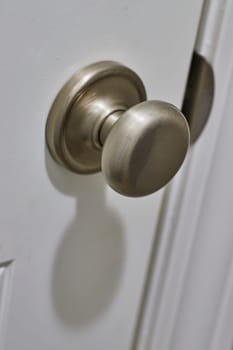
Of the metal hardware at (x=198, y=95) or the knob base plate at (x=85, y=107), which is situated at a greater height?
the metal hardware at (x=198, y=95)

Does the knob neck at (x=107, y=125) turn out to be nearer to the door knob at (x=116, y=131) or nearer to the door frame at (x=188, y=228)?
the door knob at (x=116, y=131)

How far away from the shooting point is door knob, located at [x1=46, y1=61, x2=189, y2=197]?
12.9 inches

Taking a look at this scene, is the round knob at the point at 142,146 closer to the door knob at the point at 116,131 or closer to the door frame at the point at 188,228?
the door knob at the point at 116,131

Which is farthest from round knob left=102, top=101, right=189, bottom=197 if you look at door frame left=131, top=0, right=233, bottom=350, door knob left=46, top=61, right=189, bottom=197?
door frame left=131, top=0, right=233, bottom=350

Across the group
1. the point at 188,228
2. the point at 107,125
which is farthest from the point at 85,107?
the point at 188,228

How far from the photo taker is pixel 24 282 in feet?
1.28

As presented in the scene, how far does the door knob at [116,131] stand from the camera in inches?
12.9

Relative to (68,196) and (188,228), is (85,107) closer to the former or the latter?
(68,196)

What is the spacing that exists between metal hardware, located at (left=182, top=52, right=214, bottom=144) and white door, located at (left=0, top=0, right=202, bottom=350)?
0.02 metres

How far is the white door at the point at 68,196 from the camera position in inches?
12.8

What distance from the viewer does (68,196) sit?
0.38 meters

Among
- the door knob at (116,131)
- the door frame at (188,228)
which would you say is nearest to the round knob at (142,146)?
the door knob at (116,131)

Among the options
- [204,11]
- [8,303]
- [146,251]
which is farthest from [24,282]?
[204,11]

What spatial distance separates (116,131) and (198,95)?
127 mm
